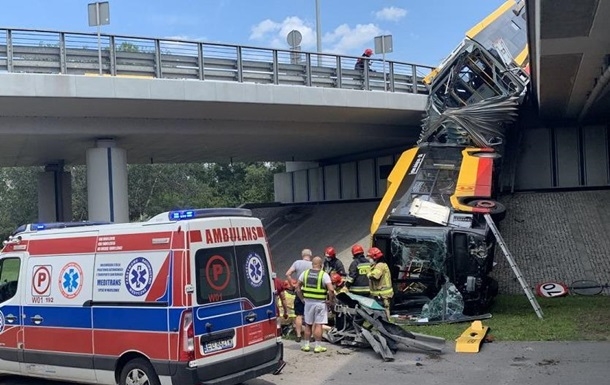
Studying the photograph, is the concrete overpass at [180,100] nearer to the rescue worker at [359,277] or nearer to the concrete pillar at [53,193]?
the concrete pillar at [53,193]

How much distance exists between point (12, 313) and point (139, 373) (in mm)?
2413

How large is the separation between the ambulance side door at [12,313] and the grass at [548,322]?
20.3 ft

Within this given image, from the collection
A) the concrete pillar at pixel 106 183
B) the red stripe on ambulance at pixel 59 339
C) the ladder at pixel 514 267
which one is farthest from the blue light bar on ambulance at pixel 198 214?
the concrete pillar at pixel 106 183

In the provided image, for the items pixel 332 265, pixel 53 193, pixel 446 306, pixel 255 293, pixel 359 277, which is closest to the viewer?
pixel 255 293

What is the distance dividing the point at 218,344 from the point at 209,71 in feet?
35.2

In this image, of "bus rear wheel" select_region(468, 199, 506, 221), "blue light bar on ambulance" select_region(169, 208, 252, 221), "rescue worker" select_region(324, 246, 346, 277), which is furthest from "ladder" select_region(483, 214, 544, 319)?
"blue light bar on ambulance" select_region(169, 208, 252, 221)

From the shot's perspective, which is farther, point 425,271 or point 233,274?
point 425,271

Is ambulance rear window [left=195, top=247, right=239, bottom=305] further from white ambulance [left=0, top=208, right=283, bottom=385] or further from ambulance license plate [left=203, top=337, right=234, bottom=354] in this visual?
ambulance license plate [left=203, top=337, right=234, bottom=354]

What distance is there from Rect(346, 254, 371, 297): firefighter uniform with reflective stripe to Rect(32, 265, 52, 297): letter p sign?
4.99 m

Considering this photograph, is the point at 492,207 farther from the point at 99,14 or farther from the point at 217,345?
the point at 99,14

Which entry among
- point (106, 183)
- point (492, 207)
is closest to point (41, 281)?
point (492, 207)

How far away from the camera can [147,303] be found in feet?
23.0

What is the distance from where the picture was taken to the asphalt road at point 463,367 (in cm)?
784

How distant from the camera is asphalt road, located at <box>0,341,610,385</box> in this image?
7836 millimetres
